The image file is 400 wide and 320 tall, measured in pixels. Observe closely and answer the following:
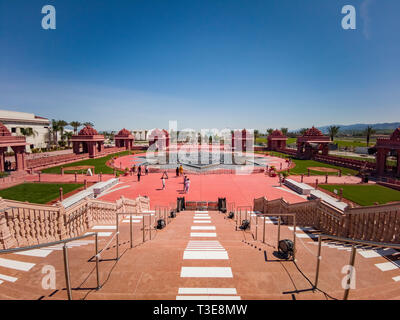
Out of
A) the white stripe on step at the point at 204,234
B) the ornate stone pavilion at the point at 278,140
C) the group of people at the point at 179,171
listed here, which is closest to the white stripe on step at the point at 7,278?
the white stripe on step at the point at 204,234

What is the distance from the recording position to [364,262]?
16.4 feet

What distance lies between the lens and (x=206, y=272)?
190 inches

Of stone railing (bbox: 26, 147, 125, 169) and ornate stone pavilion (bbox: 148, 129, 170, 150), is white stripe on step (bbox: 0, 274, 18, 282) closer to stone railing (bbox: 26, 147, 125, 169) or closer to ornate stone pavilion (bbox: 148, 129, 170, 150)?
stone railing (bbox: 26, 147, 125, 169)

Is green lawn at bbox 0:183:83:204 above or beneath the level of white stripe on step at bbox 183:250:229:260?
beneath

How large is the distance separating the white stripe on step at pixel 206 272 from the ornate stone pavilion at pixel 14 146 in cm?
3393

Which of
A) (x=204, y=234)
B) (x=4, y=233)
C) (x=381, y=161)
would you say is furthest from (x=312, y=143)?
(x=4, y=233)

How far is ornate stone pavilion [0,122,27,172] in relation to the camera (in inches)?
1060

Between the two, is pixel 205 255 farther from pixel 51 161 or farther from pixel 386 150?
pixel 51 161

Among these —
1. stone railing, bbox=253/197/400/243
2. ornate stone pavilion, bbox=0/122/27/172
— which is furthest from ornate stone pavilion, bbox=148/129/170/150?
stone railing, bbox=253/197/400/243

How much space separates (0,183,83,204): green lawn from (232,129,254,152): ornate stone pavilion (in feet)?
165

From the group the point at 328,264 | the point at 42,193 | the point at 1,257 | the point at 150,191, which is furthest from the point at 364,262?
the point at 42,193

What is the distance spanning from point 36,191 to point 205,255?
22164mm
